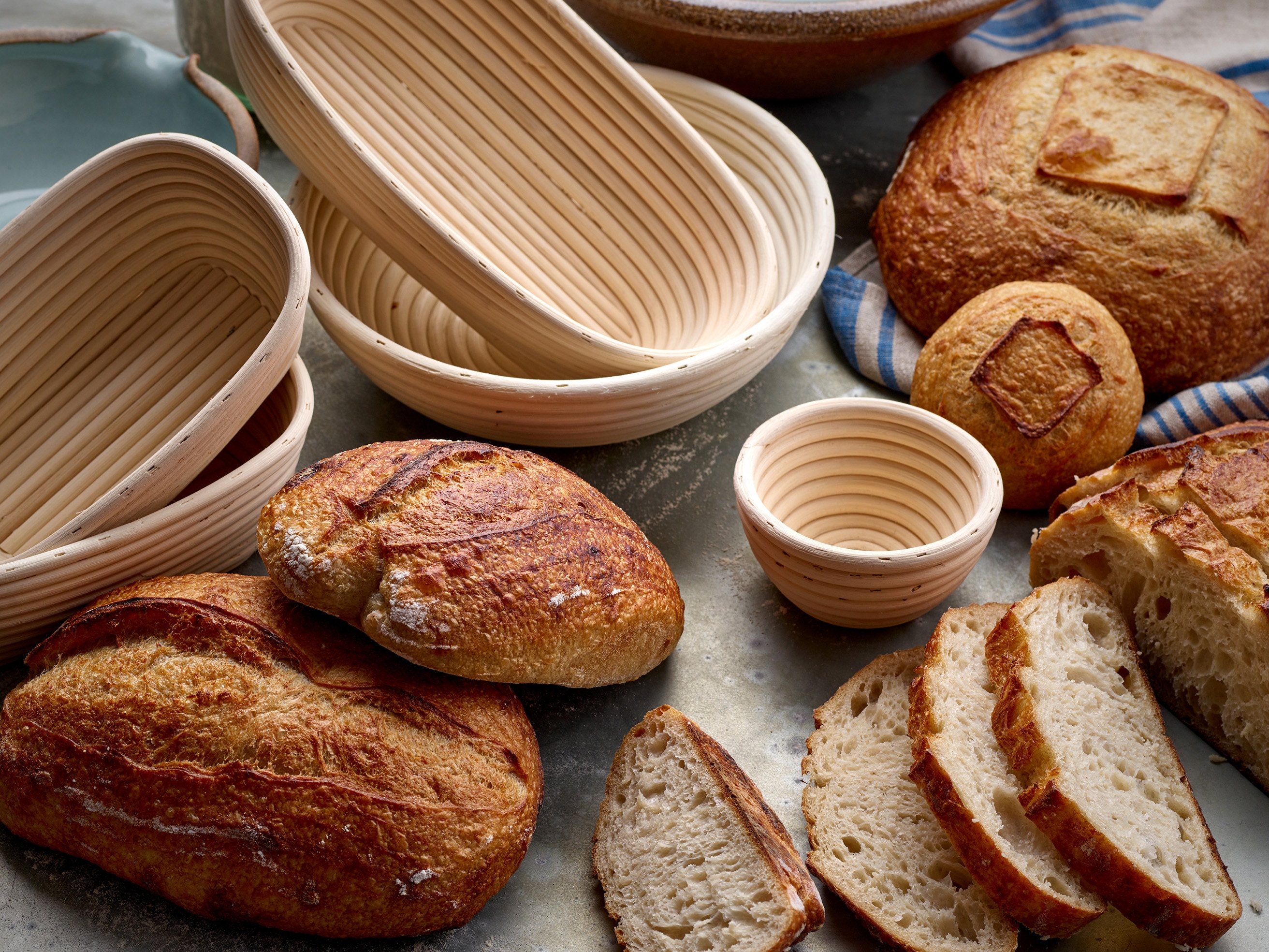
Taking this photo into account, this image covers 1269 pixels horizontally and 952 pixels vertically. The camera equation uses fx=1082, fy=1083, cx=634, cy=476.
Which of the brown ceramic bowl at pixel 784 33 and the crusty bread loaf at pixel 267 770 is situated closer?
the crusty bread loaf at pixel 267 770

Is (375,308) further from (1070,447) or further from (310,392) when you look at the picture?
(1070,447)

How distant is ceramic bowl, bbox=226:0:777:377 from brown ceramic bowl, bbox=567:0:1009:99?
368 millimetres

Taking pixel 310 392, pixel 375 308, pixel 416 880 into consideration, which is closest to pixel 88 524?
pixel 310 392

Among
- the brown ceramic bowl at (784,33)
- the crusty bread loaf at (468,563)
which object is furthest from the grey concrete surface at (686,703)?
the brown ceramic bowl at (784,33)

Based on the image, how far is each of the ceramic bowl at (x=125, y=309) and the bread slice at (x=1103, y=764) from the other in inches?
51.2

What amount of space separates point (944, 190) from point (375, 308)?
1351 mm

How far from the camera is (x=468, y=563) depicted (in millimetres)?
1607

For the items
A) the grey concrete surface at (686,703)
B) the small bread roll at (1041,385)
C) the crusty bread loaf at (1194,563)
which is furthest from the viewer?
the small bread roll at (1041,385)

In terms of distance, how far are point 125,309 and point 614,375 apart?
998 mm

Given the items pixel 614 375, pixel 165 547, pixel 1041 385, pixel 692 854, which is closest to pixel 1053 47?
pixel 1041 385

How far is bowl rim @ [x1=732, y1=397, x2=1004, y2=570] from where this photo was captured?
1.83 m

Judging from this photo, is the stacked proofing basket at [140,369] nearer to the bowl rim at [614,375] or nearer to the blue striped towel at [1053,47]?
the bowl rim at [614,375]

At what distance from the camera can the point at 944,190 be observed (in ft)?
8.35

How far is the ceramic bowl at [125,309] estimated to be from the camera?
76.4 inches
